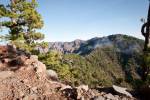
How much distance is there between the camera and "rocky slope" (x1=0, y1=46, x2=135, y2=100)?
11.8m

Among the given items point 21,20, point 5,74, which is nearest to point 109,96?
point 5,74

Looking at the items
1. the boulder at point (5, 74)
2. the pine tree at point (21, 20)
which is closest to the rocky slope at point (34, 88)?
the boulder at point (5, 74)

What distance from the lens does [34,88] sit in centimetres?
1247

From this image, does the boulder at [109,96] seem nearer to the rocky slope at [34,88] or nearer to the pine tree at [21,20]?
the rocky slope at [34,88]

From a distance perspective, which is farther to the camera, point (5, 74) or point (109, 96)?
point (5, 74)

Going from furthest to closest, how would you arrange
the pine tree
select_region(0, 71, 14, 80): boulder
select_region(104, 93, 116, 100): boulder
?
the pine tree → select_region(0, 71, 14, 80): boulder → select_region(104, 93, 116, 100): boulder

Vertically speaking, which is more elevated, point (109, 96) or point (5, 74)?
point (5, 74)

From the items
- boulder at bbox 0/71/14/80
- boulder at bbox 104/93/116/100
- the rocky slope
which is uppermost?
boulder at bbox 0/71/14/80

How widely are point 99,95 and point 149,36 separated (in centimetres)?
696

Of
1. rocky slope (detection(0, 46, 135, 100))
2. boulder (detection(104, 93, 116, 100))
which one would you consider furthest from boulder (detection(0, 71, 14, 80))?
boulder (detection(104, 93, 116, 100))

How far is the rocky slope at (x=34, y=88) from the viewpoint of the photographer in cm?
1178

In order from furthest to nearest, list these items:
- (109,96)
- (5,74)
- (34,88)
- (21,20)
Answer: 1. (21,20)
2. (5,74)
3. (34,88)
4. (109,96)

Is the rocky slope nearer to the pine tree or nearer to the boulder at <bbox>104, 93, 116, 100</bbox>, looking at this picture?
the boulder at <bbox>104, 93, 116, 100</bbox>

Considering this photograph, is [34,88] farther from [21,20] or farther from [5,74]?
[21,20]
